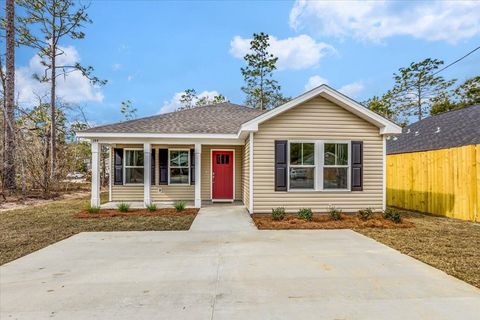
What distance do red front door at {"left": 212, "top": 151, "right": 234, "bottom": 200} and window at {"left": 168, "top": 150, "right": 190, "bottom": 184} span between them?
1.12 m

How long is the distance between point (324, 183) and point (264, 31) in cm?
2257

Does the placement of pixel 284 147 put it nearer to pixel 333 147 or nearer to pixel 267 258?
pixel 333 147

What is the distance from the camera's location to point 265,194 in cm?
894

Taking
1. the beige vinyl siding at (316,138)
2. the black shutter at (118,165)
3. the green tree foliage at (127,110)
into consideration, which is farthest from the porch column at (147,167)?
the green tree foliage at (127,110)

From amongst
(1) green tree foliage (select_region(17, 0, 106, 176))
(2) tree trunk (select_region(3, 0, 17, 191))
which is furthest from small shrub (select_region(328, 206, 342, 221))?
(1) green tree foliage (select_region(17, 0, 106, 176))

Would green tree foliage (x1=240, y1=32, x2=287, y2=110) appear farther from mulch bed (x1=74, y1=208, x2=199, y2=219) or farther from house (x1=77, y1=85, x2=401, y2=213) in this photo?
mulch bed (x1=74, y1=208, x2=199, y2=219)

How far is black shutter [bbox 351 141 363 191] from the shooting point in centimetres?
894

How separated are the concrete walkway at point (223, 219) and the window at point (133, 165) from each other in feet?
11.7

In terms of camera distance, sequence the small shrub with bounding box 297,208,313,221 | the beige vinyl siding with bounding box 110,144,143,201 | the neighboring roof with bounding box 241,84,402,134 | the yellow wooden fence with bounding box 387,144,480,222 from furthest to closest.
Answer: the beige vinyl siding with bounding box 110,144,143,201 < the neighboring roof with bounding box 241,84,402,134 < the small shrub with bounding box 297,208,313,221 < the yellow wooden fence with bounding box 387,144,480,222

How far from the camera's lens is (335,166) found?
902cm

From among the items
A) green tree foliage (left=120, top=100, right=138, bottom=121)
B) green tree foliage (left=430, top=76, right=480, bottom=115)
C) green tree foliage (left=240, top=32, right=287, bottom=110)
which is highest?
green tree foliage (left=240, top=32, right=287, bottom=110)

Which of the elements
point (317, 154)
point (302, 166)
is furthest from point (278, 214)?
point (317, 154)

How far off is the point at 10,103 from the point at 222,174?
35.5 feet

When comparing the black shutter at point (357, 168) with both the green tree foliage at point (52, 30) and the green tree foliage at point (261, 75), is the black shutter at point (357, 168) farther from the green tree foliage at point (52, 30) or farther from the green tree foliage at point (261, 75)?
the green tree foliage at point (261, 75)
